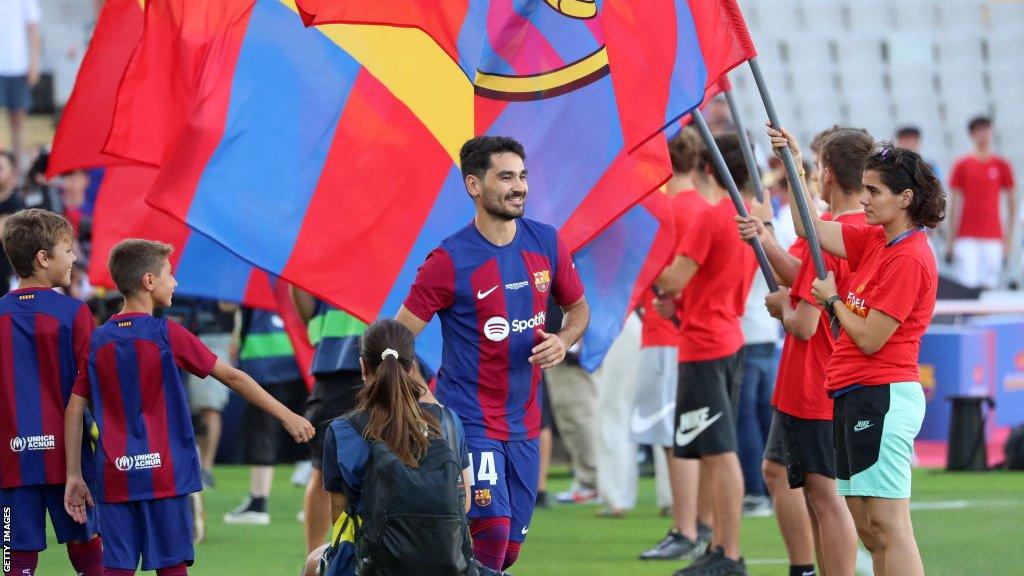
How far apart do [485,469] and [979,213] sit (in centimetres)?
1248

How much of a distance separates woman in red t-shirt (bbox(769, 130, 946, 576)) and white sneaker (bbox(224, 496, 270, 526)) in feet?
17.5

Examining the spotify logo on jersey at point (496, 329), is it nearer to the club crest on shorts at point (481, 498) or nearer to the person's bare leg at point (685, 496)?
the club crest on shorts at point (481, 498)

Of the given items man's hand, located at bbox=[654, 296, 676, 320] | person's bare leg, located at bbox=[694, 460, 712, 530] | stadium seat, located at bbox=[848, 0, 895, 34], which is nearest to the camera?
man's hand, located at bbox=[654, 296, 676, 320]

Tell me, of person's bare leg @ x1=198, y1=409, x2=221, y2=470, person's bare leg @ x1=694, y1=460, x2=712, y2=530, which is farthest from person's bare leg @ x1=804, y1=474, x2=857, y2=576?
person's bare leg @ x1=198, y1=409, x2=221, y2=470

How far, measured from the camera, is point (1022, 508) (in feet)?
35.7

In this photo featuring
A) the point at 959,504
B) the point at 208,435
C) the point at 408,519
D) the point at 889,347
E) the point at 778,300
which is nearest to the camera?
the point at 408,519

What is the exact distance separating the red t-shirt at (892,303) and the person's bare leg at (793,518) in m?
1.27

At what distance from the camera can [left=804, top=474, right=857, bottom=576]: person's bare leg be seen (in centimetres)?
664

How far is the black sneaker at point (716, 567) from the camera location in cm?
780

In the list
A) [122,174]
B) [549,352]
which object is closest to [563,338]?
[549,352]

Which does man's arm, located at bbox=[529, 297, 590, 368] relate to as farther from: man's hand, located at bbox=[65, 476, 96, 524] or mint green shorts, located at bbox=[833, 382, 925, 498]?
man's hand, located at bbox=[65, 476, 96, 524]

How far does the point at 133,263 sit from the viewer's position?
20.2 ft

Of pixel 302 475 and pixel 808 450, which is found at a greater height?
pixel 808 450

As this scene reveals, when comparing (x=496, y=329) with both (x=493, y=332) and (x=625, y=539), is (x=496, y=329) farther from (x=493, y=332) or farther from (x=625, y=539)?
(x=625, y=539)
